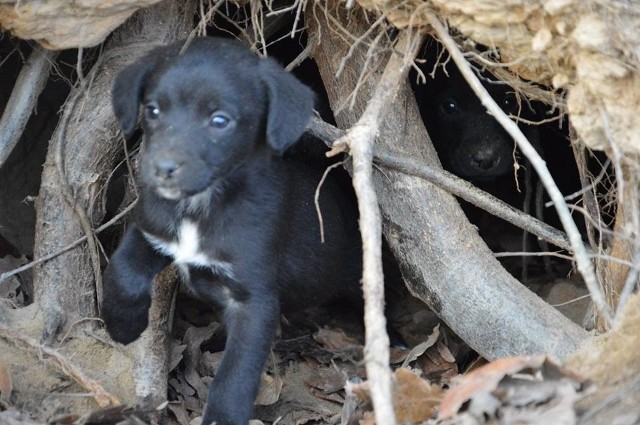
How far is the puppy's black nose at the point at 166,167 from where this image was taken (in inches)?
124

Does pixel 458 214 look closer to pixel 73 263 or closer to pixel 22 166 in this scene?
pixel 73 263

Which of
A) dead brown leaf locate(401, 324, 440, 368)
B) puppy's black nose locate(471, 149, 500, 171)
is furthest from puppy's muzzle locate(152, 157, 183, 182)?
puppy's black nose locate(471, 149, 500, 171)

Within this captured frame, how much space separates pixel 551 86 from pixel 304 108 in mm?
1042

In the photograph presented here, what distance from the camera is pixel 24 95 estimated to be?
3900 mm

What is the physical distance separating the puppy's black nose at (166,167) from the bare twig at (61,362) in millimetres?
897

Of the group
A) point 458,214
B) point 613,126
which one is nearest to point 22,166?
point 458,214

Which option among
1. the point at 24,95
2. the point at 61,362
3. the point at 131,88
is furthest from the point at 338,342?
the point at 24,95

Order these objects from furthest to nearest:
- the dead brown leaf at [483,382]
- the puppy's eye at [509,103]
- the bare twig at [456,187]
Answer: the puppy's eye at [509,103], the bare twig at [456,187], the dead brown leaf at [483,382]

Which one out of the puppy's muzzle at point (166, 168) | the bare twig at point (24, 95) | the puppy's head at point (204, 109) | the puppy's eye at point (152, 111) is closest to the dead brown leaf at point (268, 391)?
the puppy's head at point (204, 109)

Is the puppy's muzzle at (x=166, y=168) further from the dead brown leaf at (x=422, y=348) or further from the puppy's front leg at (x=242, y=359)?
the dead brown leaf at (x=422, y=348)

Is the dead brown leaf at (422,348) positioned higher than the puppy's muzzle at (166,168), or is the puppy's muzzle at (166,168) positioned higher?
the puppy's muzzle at (166,168)

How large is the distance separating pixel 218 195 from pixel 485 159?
1.92 m

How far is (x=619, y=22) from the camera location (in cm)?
289

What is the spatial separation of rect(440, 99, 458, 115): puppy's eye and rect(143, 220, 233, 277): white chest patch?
2198 millimetres
